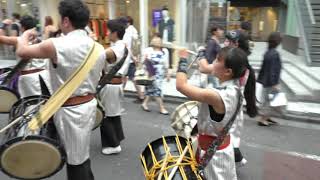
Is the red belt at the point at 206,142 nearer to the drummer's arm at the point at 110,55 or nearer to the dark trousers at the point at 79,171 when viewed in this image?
the dark trousers at the point at 79,171

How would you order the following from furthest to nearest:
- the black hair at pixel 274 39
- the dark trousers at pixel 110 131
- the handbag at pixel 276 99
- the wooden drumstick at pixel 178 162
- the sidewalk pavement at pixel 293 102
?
1. the sidewalk pavement at pixel 293 102
2. the handbag at pixel 276 99
3. the black hair at pixel 274 39
4. the dark trousers at pixel 110 131
5. the wooden drumstick at pixel 178 162

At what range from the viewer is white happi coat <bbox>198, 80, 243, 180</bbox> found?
2.36 metres

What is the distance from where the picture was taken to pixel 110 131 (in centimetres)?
466

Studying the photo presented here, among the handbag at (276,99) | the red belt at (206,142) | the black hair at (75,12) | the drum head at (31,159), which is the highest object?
the black hair at (75,12)

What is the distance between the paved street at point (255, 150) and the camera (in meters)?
4.18

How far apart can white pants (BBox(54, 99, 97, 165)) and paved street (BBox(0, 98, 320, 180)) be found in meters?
1.11

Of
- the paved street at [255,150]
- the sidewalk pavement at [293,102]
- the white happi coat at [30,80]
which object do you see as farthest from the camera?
the sidewalk pavement at [293,102]

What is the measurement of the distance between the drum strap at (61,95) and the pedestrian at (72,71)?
5 centimetres

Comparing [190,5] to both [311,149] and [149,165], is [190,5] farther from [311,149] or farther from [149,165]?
[149,165]

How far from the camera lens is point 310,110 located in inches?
258

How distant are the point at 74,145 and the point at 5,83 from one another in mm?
1780

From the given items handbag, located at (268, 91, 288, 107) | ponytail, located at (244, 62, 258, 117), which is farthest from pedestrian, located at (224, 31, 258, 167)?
handbag, located at (268, 91, 288, 107)

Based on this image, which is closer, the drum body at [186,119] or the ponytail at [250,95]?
the drum body at [186,119]

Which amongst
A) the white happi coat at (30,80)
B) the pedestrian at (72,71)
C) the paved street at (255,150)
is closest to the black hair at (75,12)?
the pedestrian at (72,71)
